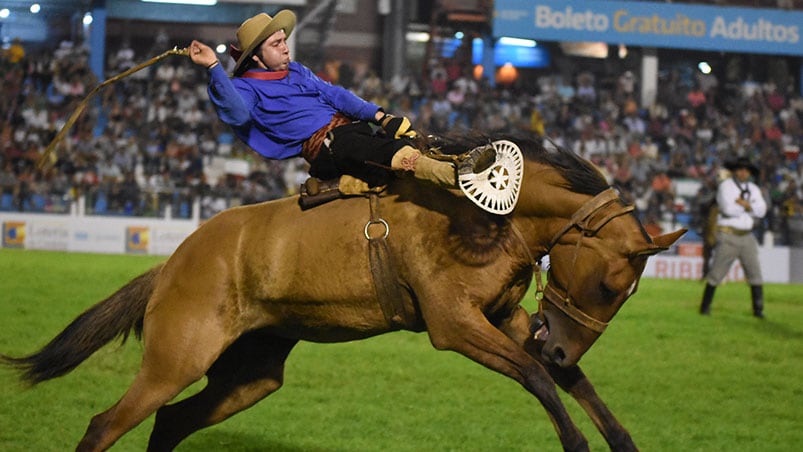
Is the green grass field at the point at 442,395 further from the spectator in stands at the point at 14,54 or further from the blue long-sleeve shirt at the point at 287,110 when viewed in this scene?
the spectator in stands at the point at 14,54

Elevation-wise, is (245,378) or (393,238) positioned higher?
(393,238)

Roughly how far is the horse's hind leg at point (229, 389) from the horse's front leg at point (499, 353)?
1296 millimetres

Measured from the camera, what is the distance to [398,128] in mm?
5219

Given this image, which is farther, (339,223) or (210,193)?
(210,193)

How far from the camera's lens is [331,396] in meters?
8.23

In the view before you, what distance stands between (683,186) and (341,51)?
11.4 m

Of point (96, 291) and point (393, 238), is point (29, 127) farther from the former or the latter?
point (393, 238)

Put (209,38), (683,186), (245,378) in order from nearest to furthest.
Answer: (245,378) < (683,186) < (209,38)

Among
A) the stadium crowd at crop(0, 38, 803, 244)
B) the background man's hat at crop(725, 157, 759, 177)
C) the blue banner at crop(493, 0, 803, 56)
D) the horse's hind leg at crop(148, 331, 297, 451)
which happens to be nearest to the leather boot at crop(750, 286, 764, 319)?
the background man's hat at crop(725, 157, 759, 177)

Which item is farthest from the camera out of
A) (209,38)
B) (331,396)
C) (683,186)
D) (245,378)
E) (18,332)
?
(209,38)

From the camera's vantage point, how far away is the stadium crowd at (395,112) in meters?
22.0

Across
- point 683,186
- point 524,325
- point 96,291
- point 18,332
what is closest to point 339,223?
point 524,325

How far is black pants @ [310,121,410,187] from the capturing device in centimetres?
505

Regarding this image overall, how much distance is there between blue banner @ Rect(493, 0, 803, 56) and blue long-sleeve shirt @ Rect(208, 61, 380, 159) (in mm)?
24118
